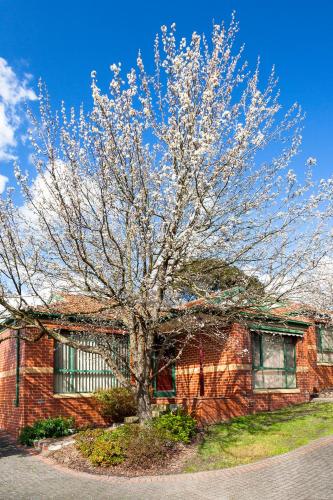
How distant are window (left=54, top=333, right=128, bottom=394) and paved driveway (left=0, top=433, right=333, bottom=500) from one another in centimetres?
534

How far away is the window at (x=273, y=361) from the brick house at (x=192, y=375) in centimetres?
3

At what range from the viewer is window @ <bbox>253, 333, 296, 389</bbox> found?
661 inches

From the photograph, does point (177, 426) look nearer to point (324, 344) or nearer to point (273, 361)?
point (273, 361)

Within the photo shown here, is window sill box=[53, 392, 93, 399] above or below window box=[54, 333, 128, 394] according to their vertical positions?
below

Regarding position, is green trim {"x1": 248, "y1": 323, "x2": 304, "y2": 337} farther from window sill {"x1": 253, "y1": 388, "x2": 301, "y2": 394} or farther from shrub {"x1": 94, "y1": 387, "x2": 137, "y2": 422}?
shrub {"x1": 94, "y1": 387, "x2": 137, "y2": 422}

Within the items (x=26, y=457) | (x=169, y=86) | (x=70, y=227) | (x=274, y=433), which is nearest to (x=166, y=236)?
(x=70, y=227)

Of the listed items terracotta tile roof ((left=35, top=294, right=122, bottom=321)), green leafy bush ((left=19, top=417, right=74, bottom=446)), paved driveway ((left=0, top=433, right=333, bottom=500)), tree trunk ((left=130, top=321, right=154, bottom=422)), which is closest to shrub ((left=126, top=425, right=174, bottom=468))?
tree trunk ((left=130, top=321, right=154, bottom=422))

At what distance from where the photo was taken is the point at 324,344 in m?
21.4

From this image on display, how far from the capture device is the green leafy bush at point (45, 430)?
13977 millimetres

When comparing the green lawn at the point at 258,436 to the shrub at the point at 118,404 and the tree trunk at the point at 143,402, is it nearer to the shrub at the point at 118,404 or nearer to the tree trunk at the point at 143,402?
the tree trunk at the point at 143,402

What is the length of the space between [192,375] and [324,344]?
7122 mm

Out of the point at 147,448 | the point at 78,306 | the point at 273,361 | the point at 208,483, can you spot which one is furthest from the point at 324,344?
the point at 208,483

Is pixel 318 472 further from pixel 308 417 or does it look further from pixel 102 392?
pixel 102 392

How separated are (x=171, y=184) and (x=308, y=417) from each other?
8.33 metres
